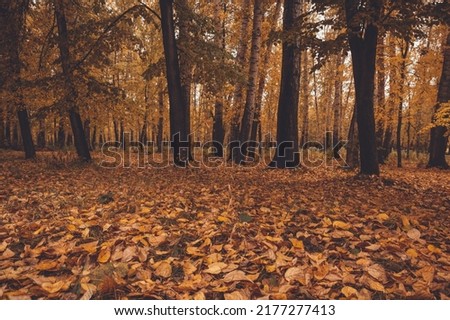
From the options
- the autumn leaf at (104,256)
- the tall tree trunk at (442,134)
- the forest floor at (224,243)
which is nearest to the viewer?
the forest floor at (224,243)

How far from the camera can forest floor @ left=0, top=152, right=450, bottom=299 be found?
2.47 metres

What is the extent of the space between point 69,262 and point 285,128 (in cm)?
672

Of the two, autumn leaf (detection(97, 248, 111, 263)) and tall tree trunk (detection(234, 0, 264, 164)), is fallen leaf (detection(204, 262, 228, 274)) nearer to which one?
autumn leaf (detection(97, 248, 111, 263))

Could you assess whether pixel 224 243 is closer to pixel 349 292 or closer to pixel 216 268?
pixel 216 268

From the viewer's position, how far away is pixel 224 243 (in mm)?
3322

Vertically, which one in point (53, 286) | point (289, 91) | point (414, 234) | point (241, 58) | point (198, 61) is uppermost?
point (241, 58)

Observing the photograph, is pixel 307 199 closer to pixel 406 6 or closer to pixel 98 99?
pixel 406 6

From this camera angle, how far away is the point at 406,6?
19.2 ft

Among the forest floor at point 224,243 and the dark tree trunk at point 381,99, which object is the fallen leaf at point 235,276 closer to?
the forest floor at point 224,243

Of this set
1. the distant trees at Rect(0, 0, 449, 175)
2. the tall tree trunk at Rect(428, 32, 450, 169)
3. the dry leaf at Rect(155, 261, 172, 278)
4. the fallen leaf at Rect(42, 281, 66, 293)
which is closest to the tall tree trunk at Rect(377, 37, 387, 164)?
the distant trees at Rect(0, 0, 449, 175)

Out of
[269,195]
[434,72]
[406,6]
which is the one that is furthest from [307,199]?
[434,72]

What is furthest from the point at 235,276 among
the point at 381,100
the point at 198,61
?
the point at 381,100

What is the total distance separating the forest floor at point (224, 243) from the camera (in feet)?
8.11

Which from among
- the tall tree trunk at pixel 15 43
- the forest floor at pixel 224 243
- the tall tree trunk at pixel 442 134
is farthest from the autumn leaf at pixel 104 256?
the tall tree trunk at pixel 442 134
